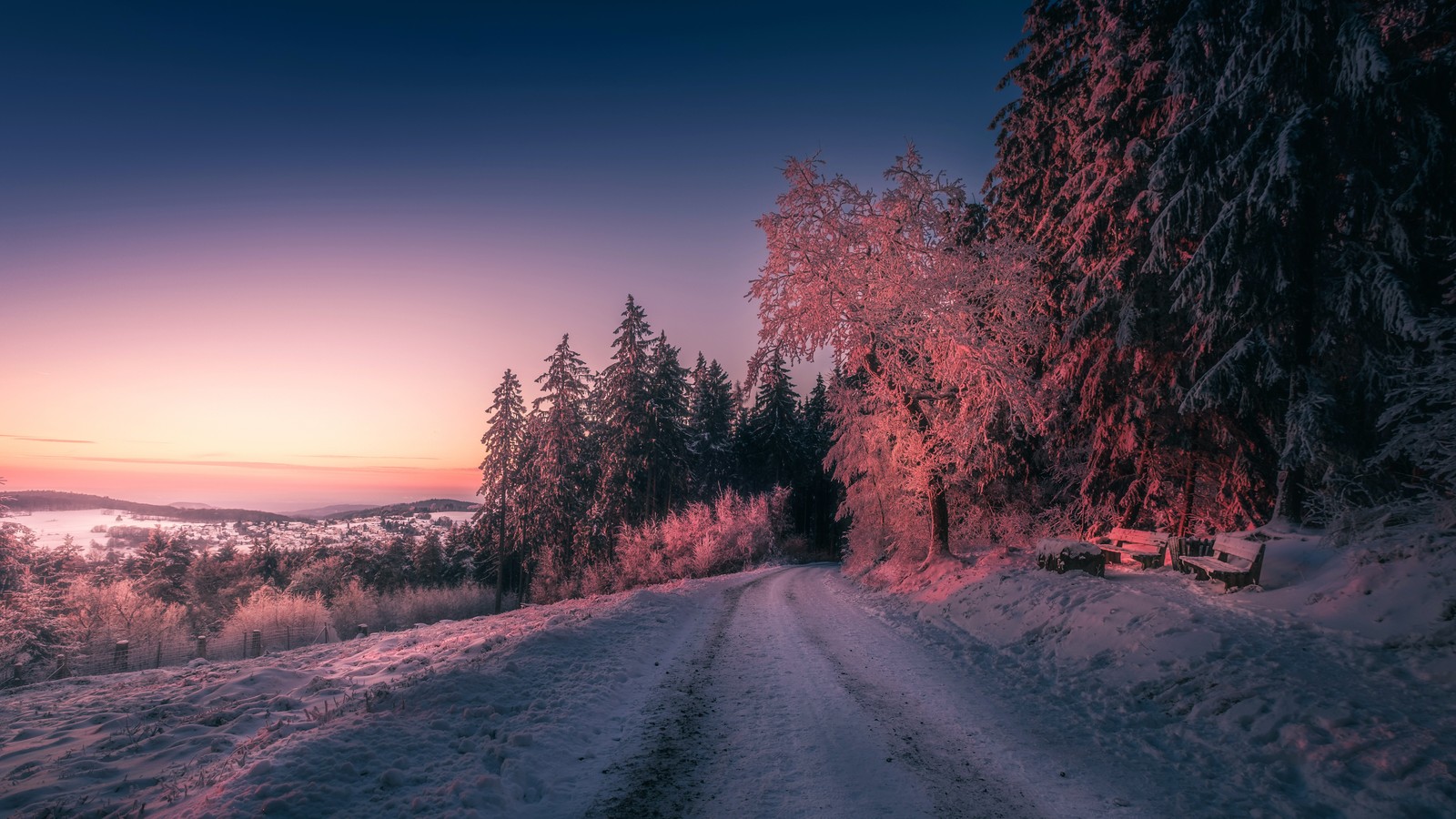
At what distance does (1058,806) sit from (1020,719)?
6.82 feet

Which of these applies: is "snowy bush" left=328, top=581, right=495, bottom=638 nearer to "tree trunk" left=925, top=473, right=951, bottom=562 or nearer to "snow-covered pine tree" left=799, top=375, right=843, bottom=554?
"tree trunk" left=925, top=473, right=951, bottom=562

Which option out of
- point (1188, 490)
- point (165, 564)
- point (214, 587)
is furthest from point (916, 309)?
point (214, 587)

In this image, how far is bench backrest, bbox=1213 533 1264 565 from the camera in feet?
29.4

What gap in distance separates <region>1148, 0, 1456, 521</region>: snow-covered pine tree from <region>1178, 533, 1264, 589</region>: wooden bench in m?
2.68

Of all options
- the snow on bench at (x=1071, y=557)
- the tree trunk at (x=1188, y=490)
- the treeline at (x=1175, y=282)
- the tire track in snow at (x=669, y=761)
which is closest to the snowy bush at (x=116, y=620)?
the tire track in snow at (x=669, y=761)

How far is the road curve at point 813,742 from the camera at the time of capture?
4594 millimetres

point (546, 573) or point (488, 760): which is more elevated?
point (488, 760)

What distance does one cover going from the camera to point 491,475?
132 ft

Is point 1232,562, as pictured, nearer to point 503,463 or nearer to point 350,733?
point 350,733

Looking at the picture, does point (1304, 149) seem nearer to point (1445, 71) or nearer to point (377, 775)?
point (1445, 71)

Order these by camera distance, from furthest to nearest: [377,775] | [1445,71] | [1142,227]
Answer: [1142,227] < [1445,71] < [377,775]

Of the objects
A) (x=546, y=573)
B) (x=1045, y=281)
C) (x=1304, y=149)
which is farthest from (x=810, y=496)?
(x=1304, y=149)

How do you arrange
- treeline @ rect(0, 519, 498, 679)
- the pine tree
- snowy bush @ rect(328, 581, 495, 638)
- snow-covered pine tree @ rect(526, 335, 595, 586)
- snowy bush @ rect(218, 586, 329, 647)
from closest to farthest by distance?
treeline @ rect(0, 519, 498, 679) < snowy bush @ rect(218, 586, 329, 647) < snowy bush @ rect(328, 581, 495, 638) < snow-covered pine tree @ rect(526, 335, 595, 586) < the pine tree

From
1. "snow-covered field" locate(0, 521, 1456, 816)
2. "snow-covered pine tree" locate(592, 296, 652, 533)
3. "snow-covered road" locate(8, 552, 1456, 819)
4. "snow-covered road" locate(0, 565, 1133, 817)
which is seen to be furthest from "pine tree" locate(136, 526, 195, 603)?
"snow-covered road" locate(8, 552, 1456, 819)
